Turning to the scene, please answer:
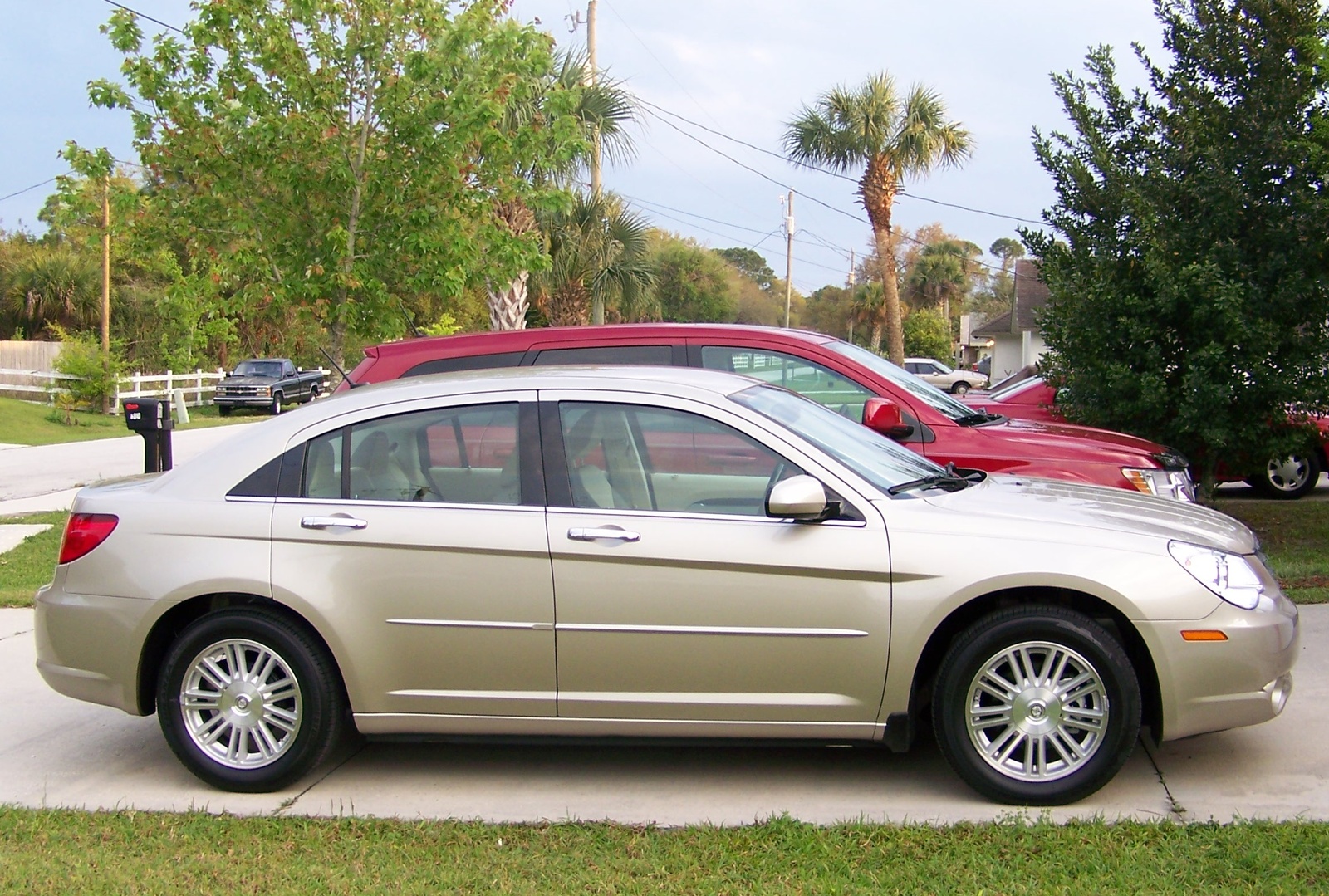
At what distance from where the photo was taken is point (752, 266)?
11519cm

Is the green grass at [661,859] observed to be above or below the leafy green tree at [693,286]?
below

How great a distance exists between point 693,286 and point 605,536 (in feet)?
216

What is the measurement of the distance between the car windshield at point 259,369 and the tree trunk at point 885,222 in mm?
17842

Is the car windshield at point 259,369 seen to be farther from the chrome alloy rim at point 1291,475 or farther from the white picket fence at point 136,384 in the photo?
the chrome alloy rim at point 1291,475

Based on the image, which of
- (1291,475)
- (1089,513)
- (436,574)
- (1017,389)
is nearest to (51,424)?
(1017,389)

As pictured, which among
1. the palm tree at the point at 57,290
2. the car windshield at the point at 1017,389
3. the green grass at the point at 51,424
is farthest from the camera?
the palm tree at the point at 57,290

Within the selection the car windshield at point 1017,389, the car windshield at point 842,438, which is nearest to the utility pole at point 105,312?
the car windshield at point 1017,389

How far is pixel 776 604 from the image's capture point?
15.1 ft

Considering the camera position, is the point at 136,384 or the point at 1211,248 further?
the point at 136,384

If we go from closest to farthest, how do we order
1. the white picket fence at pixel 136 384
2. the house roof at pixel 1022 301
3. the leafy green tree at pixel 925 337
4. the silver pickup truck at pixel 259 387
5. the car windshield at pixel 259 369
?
the white picket fence at pixel 136 384 → the silver pickup truck at pixel 259 387 → the car windshield at pixel 259 369 → the house roof at pixel 1022 301 → the leafy green tree at pixel 925 337

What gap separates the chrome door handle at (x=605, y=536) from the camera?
4.70 metres

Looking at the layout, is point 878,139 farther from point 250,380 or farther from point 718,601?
point 718,601

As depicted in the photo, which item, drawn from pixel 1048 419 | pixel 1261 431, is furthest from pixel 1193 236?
pixel 1048 419

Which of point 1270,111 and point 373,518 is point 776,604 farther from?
point 1270,111
